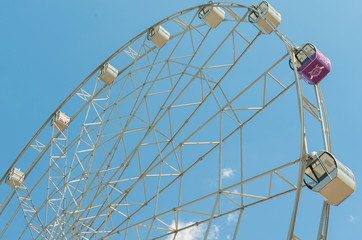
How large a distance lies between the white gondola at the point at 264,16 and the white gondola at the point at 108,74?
1044 cm

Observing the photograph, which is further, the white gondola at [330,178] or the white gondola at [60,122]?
the white gondola at [60,122]

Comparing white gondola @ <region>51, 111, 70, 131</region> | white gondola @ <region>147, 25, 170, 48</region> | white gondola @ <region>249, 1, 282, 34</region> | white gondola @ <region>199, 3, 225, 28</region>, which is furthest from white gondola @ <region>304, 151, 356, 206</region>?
white gondola @ <region>51, 111, 70, 131</region>

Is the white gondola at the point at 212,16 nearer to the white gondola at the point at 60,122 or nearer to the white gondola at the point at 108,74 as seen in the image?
Answer: the white gondola at the point at 108,74

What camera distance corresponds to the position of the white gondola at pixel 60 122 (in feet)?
94.9

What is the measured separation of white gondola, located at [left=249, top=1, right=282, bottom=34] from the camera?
19.1 metres

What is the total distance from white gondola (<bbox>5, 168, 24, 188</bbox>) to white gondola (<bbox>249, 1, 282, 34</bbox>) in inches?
854

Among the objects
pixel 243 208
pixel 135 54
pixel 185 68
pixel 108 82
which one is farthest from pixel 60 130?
pixel 243 208

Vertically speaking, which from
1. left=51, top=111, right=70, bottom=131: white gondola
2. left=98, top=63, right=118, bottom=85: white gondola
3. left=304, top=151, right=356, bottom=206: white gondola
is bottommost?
left=51, top=111, right=70, bottom=131: white gondola

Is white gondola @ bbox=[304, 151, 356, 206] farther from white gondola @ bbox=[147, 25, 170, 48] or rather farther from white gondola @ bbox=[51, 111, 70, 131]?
white gondola @ bbox=[51, 111, 70, 131]

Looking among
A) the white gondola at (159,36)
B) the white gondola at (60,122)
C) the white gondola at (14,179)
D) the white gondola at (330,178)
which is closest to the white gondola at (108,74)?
the white gondola at (159,36)

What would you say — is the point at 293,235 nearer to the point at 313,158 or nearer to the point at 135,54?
the point at 313,158

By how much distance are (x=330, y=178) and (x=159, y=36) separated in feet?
48.3

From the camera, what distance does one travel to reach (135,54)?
85.7 ft

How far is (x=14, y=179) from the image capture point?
1240 inches
